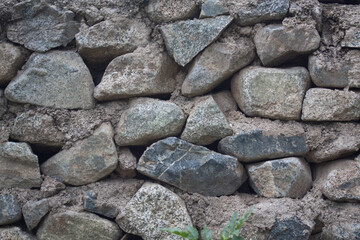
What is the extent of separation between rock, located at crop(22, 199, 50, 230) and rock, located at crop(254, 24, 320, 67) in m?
1.19

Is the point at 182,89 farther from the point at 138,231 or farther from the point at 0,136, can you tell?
the point at 0,136

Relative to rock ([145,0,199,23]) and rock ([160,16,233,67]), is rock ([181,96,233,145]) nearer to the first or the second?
rock ([160,16,233,67])

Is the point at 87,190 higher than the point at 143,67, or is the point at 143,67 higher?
the point at 143,67

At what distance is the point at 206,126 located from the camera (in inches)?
70.5

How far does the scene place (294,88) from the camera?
180 centimetres

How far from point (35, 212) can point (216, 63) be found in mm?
1030

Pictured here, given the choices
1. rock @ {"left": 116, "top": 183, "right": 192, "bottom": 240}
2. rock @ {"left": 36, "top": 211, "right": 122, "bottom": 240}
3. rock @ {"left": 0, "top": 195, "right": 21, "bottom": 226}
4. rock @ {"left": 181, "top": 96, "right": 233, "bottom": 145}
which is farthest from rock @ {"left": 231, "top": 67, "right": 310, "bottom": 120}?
rock @ {"left": 0, "top": 195, "right": 21, "bottom": 226}

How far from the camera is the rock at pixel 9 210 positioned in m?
1.75

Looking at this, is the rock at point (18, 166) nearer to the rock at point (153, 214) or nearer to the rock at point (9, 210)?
the rock at point (9, 210)

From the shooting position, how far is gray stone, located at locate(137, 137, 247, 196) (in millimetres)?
1744

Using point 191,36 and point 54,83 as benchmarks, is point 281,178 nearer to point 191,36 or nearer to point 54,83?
point 191,36

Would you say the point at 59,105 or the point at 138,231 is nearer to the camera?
the point at 138,231

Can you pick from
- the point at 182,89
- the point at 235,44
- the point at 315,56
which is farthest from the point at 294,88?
the point at 182,89

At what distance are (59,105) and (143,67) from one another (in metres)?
0.43
